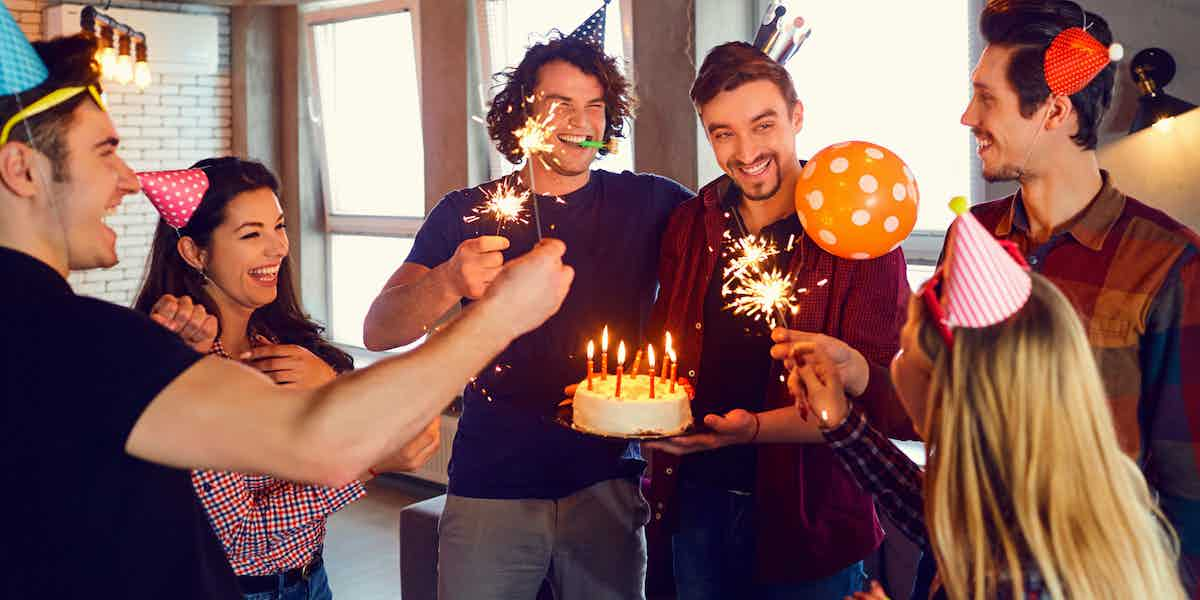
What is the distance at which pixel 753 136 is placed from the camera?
250cm

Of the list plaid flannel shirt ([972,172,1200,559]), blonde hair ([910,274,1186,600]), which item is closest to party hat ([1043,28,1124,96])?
plaid flannel shirt ([972,172,1200,559])

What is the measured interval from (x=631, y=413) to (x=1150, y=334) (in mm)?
1069

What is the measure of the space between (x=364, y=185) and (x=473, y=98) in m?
1.33

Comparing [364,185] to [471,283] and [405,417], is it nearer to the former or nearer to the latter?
[471,283]

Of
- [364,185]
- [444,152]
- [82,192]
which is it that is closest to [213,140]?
[364,185]

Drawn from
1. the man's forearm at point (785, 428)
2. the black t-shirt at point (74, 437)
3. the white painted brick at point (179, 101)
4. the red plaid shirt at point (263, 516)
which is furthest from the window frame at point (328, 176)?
the black t-shirt at point (74, 437)

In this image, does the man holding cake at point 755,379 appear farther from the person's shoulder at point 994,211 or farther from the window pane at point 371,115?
the window pane at point 371,115

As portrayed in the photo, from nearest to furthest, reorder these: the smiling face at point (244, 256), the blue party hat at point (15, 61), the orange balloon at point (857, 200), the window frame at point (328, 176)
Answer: the blue party hat at point (15, 61)
the orange balloon at point (857, 200)
the smiling face at point (244, 256)
the window frame at point (328, 176)

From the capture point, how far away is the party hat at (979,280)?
57.1 inches

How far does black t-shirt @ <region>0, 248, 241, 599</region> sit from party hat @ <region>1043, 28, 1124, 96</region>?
5.63 feet

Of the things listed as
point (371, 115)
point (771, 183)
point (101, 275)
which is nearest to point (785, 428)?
point (771, 183)

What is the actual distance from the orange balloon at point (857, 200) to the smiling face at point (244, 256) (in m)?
1.23

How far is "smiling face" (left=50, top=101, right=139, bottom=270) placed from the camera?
1.51 metres

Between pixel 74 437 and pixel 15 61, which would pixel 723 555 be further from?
pixel 15 61
